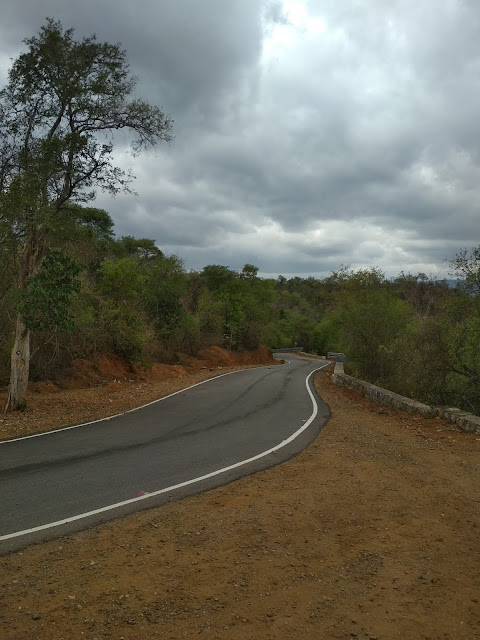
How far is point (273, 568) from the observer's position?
204 inches

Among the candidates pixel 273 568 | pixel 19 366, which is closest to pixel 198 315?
pixel 19 366

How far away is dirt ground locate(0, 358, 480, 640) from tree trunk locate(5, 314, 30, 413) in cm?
959

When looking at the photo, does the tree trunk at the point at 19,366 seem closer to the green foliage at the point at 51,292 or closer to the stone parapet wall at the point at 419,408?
the green foliage at the point at 51,292

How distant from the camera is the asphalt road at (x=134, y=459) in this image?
681cm

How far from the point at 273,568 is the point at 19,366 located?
12.0m

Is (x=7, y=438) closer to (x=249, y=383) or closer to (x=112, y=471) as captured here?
(x=112, y=471)

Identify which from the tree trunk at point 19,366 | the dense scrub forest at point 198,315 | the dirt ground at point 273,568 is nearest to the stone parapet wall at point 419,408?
the dense scrub forest at point 198,315

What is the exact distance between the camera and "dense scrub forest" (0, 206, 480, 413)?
14.4 meters

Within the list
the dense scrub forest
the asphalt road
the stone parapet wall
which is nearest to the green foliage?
the dense scrub forest

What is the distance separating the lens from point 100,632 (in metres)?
4.04

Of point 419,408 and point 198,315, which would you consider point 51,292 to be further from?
point 198,315

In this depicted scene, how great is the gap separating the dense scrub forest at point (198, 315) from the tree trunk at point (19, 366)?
2.30 feet

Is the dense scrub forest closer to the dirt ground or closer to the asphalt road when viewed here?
the asphalt road

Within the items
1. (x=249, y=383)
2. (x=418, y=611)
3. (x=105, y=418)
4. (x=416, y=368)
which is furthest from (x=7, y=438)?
(x=249, y=383)
